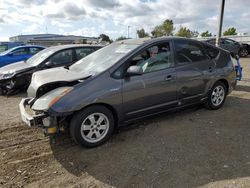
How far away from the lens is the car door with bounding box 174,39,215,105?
4480 millimetres

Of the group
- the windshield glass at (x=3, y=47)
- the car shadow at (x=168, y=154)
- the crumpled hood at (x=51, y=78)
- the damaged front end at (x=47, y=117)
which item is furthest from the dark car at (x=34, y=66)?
the windshield glass at (x=3, y=47)

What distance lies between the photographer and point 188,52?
15.4ft

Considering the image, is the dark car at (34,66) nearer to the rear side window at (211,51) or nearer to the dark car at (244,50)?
the rear side window at (211,51)

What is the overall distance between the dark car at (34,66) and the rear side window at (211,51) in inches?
169

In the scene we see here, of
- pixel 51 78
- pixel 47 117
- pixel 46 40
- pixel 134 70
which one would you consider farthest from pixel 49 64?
pixel 46 40

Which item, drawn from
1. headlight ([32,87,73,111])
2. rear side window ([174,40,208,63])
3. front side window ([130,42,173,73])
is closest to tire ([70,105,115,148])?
headlight ([32,87,73,111])

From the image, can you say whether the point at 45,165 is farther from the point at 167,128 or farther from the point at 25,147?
the point at 167,128

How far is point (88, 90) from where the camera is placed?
3.47m

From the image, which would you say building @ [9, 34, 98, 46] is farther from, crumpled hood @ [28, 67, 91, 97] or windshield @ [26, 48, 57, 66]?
crumpled hood @ [28, 67, 91, 97]

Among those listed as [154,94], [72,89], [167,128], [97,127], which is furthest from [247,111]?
[72,89]

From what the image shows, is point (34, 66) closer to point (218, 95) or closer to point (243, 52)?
point (218, 95)

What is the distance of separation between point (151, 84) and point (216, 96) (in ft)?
6.66

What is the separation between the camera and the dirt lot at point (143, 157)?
288cm

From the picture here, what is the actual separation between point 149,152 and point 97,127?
88 centimetres
